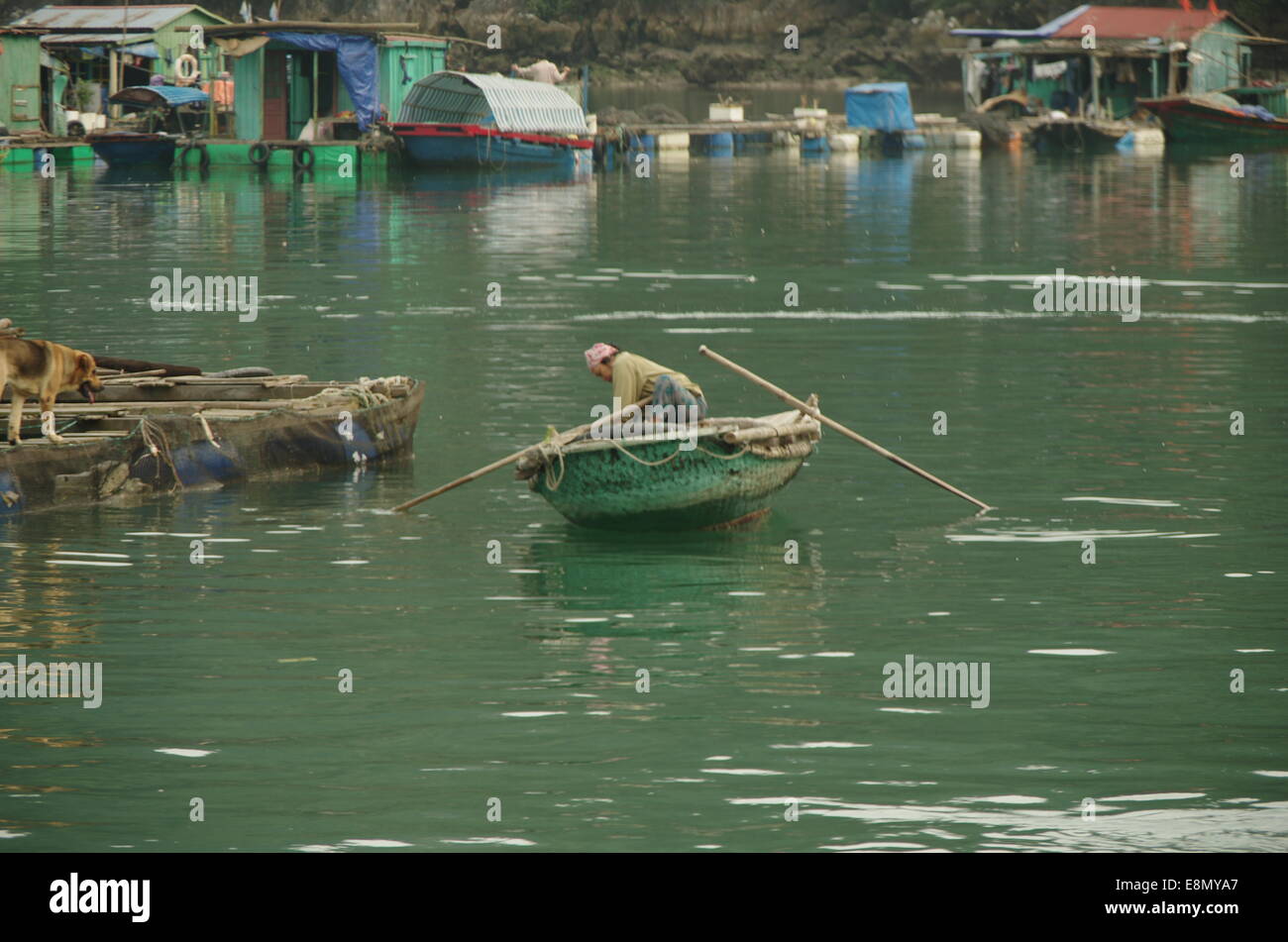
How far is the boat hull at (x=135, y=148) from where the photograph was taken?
66000 millimetres

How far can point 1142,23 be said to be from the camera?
91.9 metres

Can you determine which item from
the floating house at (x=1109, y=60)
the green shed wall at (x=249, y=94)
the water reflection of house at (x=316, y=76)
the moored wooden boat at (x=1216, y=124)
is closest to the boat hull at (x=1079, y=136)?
the moored wooden boat at (x=1216, y=124)

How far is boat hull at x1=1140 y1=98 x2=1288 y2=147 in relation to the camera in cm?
8112

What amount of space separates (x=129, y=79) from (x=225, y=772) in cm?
7225

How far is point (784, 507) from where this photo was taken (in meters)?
18.7

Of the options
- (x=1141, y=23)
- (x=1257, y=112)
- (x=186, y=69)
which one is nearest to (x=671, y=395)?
(x=186, y=69)

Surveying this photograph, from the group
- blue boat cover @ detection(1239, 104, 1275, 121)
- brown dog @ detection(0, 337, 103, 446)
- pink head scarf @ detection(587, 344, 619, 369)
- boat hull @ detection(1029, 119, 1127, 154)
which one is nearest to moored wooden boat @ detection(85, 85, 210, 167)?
boat hull @ detection(1029, 119, 1127, 154)

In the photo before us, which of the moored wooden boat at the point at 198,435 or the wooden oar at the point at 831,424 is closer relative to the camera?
the wooden oar at the point at 831,424

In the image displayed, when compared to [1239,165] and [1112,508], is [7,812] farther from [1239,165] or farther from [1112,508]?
[1239,165]

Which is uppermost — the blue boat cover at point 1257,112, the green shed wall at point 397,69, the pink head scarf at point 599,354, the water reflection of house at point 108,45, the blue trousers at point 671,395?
the water reflection of house at point 108,45

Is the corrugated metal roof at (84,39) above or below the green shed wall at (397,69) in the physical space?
above

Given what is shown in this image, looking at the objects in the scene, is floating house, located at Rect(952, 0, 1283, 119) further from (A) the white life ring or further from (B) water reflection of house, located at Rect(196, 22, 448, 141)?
(A) the white life ring

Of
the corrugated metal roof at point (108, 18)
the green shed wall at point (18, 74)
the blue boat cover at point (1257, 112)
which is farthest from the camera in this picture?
the blue boat cover at point (1257, 112)

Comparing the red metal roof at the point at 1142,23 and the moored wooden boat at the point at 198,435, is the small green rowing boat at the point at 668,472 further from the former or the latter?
the red metal roof at the point at 1142,23
